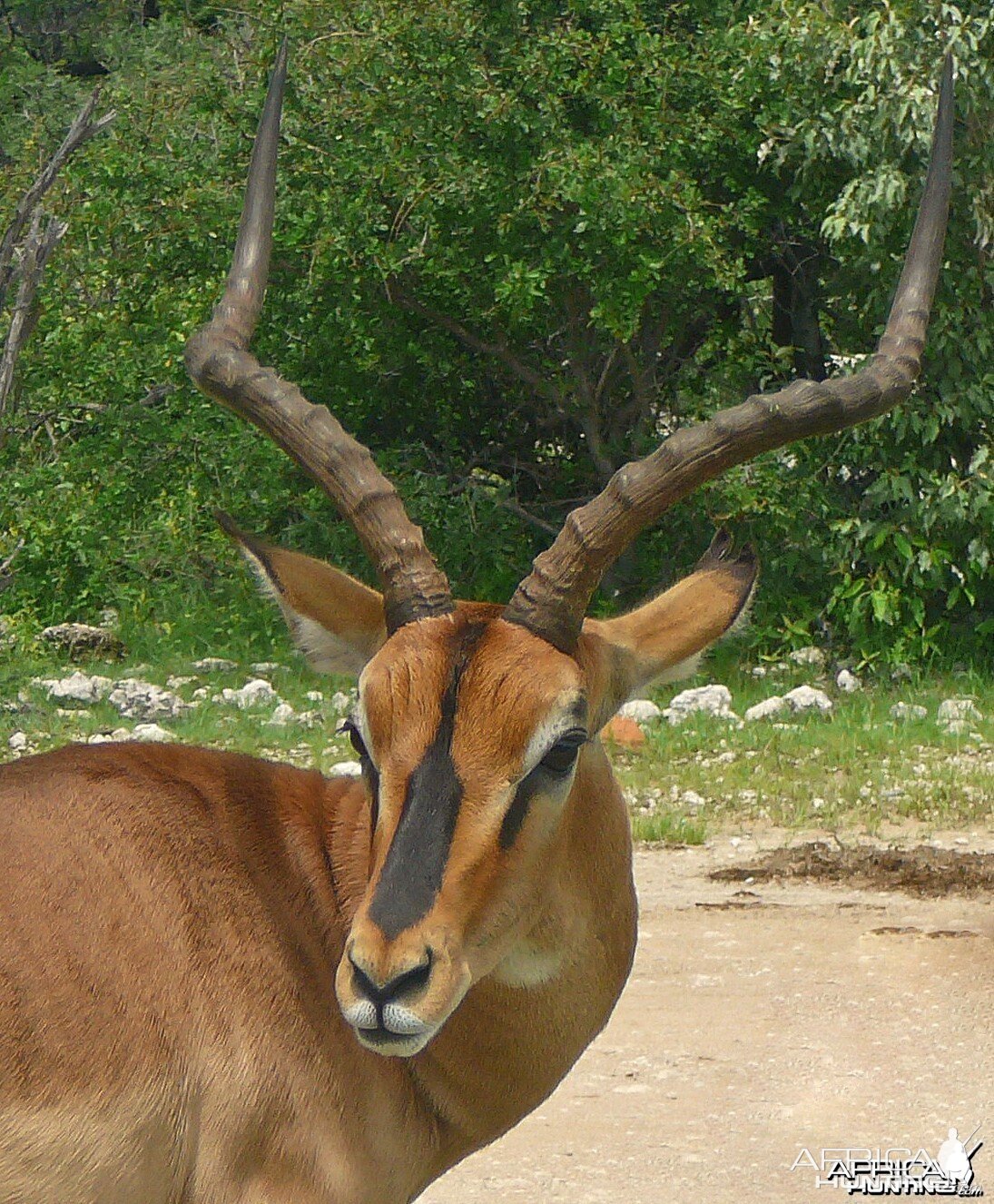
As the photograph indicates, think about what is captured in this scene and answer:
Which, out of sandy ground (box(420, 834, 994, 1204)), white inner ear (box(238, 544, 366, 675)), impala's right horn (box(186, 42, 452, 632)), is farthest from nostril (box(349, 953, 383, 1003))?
sandy ground (box(420, 834, 994, 1204))

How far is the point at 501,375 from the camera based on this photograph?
43.3 ft

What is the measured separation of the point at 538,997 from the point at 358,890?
462 millimetres

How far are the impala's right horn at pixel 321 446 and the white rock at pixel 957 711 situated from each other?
6.31m

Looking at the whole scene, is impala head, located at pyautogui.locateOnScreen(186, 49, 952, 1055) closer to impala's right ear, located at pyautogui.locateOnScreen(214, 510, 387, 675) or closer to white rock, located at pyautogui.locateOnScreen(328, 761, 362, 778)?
impala's right ear, located at pyautogui.locateOnScreen(214, 510, 387, 675)

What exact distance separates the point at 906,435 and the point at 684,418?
168 cm

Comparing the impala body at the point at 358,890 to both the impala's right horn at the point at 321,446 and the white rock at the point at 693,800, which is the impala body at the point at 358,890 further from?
the white rock at the point at 693,800

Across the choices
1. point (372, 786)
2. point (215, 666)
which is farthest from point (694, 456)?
point (215, 666)

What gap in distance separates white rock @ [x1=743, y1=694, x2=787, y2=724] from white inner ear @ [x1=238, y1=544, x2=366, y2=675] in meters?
6.44

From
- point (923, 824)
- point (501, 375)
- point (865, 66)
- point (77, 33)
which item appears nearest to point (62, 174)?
point (501, 375)

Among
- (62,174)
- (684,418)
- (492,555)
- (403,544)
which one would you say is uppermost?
(62,174)

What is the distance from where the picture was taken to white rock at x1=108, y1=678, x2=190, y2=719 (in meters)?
10.9

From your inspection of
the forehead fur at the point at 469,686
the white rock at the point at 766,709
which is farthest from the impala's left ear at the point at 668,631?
the white rock at the point at 766,709

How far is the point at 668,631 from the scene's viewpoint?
13.9 feet

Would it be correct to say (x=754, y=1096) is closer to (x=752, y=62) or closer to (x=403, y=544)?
(x=403, y=544)
